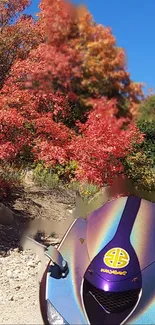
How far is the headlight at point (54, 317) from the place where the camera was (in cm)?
257

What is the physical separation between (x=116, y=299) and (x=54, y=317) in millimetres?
392

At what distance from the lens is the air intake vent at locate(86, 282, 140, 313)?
261 centimetres

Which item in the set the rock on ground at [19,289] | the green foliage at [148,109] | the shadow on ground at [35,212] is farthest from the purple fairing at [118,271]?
the green foliage at [148,109]

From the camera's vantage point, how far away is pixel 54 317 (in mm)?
2594

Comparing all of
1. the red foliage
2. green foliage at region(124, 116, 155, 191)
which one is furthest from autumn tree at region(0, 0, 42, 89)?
green foliage at region(124, 116, 155, 191)

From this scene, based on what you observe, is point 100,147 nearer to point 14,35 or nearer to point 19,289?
point 14,35

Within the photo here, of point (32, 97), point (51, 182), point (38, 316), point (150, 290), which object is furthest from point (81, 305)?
point (51, 182)

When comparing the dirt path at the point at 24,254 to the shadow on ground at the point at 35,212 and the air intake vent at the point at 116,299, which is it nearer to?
the shadow on ground at the point at 35,212

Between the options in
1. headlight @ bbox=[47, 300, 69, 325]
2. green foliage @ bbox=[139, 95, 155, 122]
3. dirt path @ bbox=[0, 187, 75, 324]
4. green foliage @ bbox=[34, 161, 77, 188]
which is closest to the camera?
headlight @ bbox=[47, 300, 69, 325]

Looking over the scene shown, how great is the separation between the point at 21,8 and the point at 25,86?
4.70 ft

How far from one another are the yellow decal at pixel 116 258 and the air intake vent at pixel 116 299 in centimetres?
18

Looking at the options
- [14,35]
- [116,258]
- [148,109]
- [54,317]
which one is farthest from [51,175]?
[54,317]

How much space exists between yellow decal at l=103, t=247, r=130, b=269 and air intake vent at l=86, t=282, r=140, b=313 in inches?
7.0

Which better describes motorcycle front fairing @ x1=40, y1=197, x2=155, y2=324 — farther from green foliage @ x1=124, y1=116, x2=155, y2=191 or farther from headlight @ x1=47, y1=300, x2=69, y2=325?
green foliage @ x1=124, y1=116, x2=155, y2=191
